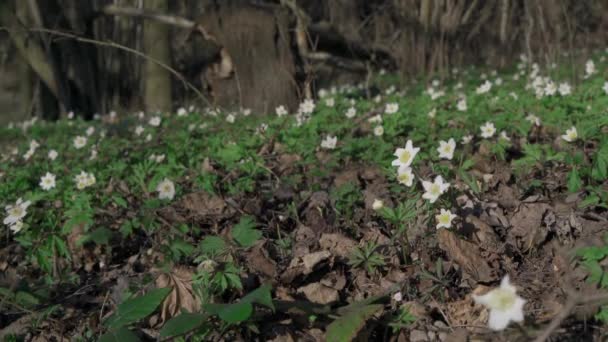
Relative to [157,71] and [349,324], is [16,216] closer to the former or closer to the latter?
[349,324]

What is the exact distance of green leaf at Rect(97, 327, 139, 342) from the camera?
1760 mm

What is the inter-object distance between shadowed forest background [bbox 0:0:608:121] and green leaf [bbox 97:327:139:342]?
1508 mm

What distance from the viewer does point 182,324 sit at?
5.57 ft

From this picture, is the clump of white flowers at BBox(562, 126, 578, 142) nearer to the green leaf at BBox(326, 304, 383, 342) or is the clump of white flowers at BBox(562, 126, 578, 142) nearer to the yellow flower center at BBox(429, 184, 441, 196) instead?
the yellow flower center at BBox(429, 184, 441, 196)

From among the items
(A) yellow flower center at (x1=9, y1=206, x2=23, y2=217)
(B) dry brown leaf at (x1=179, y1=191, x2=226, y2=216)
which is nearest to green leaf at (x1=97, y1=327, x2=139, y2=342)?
(B) dry brown leaf at (x1=179, y1=191, x2=226, y2=216)

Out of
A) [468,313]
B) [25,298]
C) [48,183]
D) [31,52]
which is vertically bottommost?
[31,52]

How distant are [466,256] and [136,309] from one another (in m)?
1.20

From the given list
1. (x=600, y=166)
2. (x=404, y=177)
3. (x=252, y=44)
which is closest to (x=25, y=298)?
(x=404, y=177)

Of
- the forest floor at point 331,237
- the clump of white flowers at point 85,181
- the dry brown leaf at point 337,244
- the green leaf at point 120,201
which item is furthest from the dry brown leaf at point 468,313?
the clump of white flowers at point 85,181

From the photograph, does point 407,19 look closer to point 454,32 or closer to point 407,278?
point 454,32

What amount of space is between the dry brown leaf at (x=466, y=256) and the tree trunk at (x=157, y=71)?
7.26 metres

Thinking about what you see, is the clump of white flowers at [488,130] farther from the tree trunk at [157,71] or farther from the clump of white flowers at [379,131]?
the tree trunk at [157,71]

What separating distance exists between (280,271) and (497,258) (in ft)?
2.75

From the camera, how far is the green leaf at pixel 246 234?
85.3 inches
